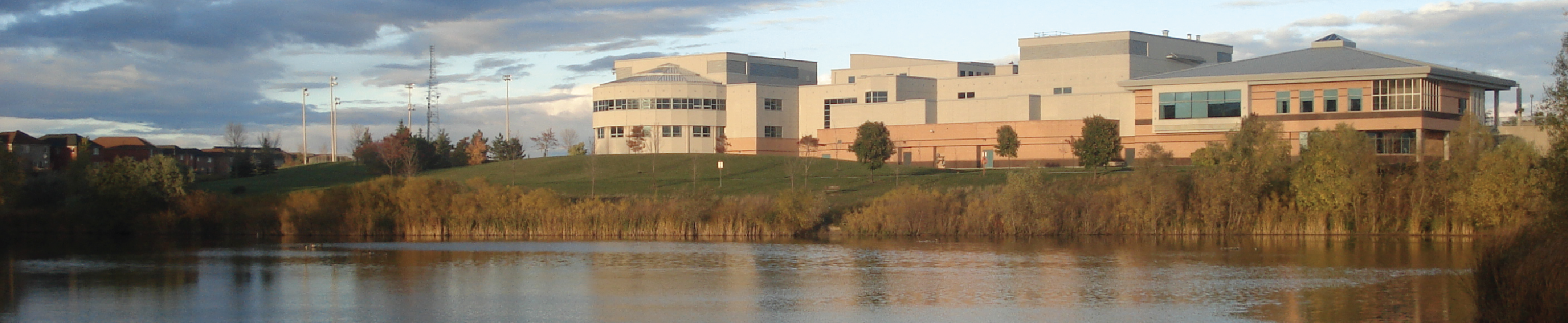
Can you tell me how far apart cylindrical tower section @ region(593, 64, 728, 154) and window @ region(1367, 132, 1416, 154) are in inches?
2241

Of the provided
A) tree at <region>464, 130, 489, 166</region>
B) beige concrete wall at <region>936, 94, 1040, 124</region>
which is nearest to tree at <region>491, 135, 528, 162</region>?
tree at <region>464, 130, 489, 166</region>

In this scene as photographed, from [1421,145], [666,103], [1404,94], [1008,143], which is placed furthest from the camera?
[666,103]

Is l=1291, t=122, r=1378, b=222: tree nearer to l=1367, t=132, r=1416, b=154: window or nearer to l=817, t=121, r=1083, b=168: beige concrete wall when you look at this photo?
l=1367, t=132, r=1416, b=154: window

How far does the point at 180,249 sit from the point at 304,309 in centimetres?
2354

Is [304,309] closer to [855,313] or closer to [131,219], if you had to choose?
[855,313]

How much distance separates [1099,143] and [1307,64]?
14.0 m

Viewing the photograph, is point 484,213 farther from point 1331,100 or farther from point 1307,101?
point 1331,100

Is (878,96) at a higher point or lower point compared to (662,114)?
higher

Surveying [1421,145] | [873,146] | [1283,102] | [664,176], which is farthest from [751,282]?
[664,176]

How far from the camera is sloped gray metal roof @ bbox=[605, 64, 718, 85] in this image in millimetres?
114188

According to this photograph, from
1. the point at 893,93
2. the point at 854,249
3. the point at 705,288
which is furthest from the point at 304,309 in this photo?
the point at 893,93

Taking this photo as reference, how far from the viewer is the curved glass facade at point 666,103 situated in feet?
364

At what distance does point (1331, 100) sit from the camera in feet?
239

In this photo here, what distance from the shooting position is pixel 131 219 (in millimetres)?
59438
